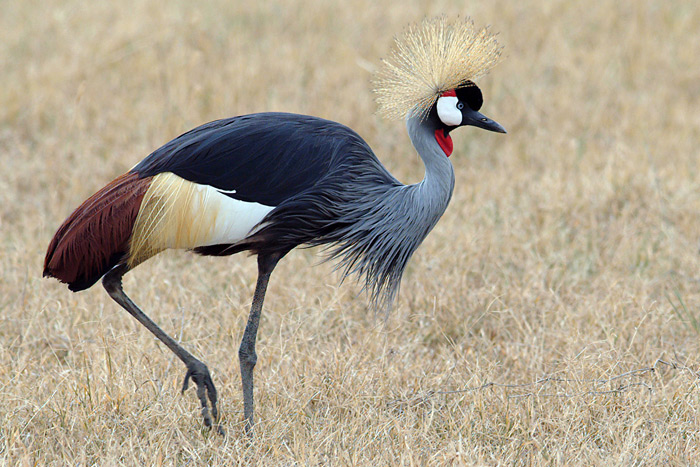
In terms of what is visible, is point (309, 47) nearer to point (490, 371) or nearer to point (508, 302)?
point (508, 302)

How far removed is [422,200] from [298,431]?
91 centimetres

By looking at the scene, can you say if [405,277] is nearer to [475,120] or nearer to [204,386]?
[475,120]

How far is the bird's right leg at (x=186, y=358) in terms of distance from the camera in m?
2.90

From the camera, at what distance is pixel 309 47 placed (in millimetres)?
7473

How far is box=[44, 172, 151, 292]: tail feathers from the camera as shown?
2.79 metres

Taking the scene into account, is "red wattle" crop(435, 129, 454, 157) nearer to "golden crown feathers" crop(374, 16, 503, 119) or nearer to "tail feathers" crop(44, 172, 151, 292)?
"golden crown feathers" crop(374, 16, 503, 119)

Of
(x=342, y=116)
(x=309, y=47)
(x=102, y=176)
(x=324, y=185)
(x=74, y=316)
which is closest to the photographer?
(x=324, y=185)

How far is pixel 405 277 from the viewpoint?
430 cm

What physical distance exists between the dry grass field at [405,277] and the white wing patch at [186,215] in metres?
0.61

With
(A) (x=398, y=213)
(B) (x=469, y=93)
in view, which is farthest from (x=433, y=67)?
(A) (x=398, y=213)

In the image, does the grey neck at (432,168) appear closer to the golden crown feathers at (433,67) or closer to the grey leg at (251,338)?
the golden crown feathers at (433,67)

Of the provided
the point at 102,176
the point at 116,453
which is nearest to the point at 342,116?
the point at 102,176

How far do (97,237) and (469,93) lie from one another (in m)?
1.39

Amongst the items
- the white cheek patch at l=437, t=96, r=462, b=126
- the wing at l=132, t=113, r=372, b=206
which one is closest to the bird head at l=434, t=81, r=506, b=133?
the white cheek patch at l=437, t=96, r=462, b=126
